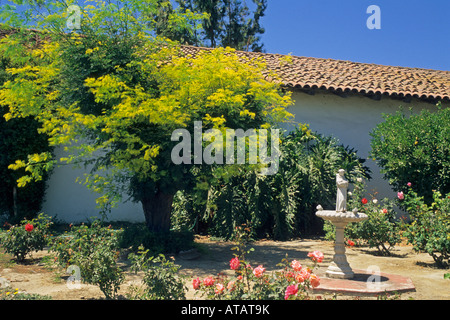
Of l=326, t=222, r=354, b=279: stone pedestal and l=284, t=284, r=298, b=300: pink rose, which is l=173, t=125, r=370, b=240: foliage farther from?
l=284, t=284, r=298, b=300: pink rose

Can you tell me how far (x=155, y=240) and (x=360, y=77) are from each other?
32.7ft

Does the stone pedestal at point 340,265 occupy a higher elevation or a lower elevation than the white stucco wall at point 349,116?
lower

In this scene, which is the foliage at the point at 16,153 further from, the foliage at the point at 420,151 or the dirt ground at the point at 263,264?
the foliage at the point at 420,151

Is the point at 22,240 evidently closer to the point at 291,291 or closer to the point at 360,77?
the point at 291,291

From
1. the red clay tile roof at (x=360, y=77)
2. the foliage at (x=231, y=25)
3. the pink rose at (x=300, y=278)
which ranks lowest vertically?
the pink rose at (x=300, y=278)

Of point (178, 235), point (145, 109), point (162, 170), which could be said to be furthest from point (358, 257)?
point (145, 109)

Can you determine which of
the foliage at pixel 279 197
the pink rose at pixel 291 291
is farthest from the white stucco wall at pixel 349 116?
the pink rose at pixel 291 291

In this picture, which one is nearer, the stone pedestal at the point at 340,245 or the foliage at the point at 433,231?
the stone pedestal at the point at 340,245

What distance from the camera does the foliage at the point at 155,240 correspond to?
8.45 meters

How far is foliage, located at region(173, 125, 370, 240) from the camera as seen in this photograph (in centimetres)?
1120

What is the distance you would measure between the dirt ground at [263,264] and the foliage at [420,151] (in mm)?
1992

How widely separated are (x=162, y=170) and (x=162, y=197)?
101 centimetres

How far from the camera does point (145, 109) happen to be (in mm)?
7441
